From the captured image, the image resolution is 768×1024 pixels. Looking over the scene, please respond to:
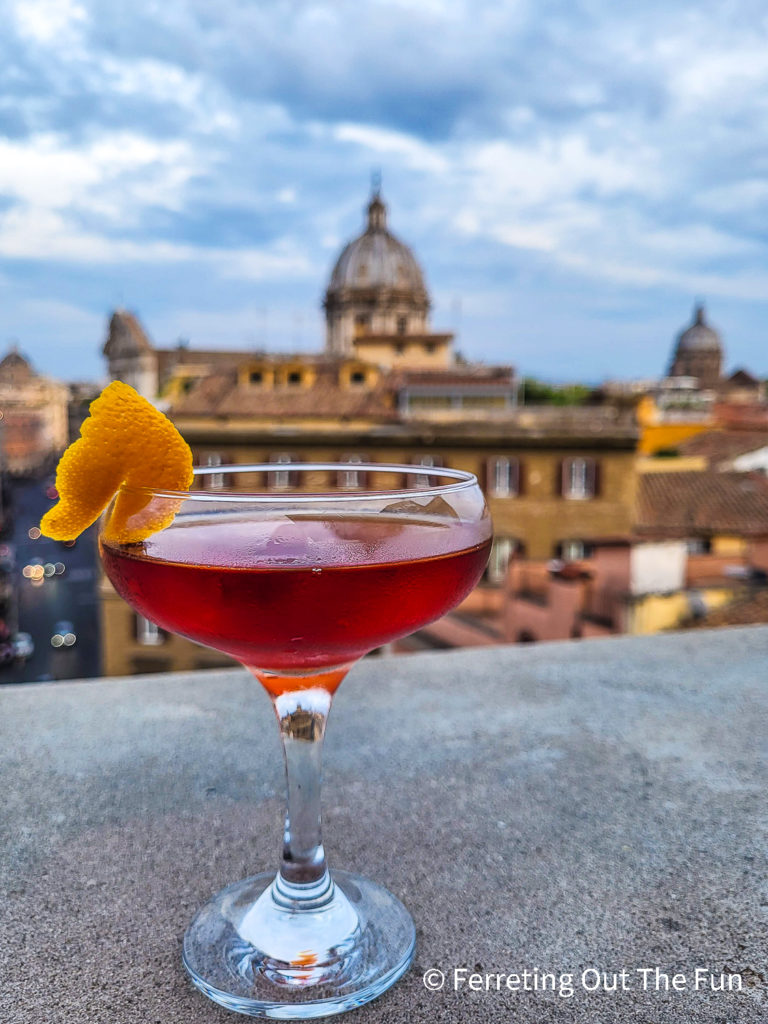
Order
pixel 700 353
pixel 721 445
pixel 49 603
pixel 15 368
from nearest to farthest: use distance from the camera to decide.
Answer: pixel 721 445 → pixel 49 603 → pixel 15 368 → pixel 700 353

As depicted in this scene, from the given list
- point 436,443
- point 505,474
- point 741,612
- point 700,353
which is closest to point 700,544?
point 505,474

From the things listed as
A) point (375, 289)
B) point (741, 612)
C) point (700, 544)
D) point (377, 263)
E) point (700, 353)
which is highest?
point (377, 263)

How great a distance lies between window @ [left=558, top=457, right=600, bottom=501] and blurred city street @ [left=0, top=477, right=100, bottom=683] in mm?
10809

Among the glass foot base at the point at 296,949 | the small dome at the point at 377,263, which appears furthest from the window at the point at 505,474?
the small dome at the point at 377,263

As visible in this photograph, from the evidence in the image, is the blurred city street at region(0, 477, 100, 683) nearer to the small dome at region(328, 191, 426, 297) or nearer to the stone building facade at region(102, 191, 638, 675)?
the stone building facade at region(102, 191, 638, 675)

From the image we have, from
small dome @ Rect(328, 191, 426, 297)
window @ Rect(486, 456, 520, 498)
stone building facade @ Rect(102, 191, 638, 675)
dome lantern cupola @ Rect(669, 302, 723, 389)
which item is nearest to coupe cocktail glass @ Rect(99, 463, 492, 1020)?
stone building facade @ Rect(102, 191, 638, 675)

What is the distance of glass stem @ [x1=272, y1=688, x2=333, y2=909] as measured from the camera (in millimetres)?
578

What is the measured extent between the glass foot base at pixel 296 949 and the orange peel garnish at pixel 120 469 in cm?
28

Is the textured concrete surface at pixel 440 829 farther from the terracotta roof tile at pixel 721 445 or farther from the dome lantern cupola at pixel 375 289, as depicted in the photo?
the dome lantern cupola at pixel 375 289

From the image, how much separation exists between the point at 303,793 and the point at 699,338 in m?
58.9

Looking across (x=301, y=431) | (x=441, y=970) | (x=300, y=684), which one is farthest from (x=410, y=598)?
(x=301, y=431)

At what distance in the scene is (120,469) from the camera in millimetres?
562

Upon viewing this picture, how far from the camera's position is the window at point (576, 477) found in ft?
55.6

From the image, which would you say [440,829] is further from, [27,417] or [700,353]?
[700,353]
